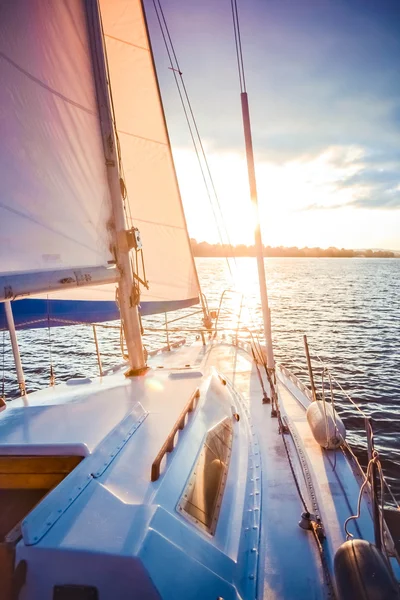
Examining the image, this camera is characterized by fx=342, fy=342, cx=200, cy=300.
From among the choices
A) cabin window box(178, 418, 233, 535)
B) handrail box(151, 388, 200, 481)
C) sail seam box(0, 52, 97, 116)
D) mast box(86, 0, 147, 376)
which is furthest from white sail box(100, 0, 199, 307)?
cabin window box(178, 418, 233, 535)

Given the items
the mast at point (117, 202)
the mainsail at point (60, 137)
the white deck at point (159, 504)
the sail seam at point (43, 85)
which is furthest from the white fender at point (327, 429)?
the sail seam at point (43, 85)

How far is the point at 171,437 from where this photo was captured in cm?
339

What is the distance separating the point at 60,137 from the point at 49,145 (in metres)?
0.27

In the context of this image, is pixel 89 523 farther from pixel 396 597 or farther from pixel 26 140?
pixel 26 140

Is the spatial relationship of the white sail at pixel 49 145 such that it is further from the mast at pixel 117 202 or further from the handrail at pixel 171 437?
the handrail at pixel 171 437

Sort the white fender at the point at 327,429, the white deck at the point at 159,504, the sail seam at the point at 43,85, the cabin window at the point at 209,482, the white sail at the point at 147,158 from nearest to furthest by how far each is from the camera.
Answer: the white deck at the point at 159,504 → the cabin window at the point at 209,482 → the sail seam at the point at 43,85 → the white fender at the point at 327,429 → the white sail at the point at 147,158

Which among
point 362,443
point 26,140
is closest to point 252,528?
point 26,140

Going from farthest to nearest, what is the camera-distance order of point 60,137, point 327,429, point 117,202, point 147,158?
1. point 147,158
2. point 117,202
3. point 327,429
4. point 60,137

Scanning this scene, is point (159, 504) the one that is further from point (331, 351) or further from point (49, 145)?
point (331, 351)

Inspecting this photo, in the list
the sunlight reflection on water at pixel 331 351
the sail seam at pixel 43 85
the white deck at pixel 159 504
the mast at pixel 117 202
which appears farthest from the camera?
the sunlight reflection on water at pixel 331 351

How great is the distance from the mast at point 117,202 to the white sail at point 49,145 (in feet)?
0.35

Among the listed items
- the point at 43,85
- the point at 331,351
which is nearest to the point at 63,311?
the point at 43,85

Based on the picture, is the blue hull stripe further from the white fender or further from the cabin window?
the white fender

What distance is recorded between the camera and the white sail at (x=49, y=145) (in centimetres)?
375
